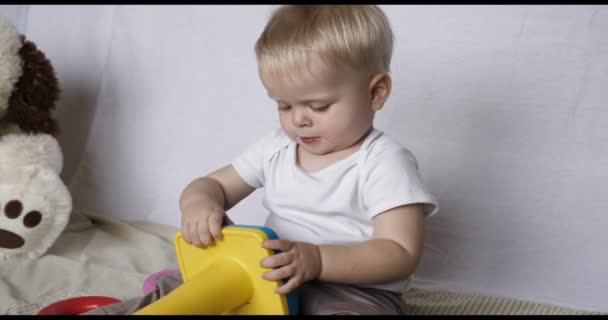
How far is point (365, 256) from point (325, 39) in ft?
0.75

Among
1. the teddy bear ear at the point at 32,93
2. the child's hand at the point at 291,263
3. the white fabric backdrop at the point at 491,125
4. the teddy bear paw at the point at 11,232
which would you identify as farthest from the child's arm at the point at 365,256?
the teddy bear ear at the point at 32,93

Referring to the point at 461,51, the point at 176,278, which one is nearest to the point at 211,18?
the point at 461,51

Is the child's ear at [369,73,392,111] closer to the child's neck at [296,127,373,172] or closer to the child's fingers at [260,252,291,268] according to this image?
the child's neck at [296,127,373,172]

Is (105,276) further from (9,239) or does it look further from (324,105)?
(324,105)

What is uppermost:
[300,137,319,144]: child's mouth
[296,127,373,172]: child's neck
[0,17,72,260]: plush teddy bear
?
[300,137,319,144]: child's mouth

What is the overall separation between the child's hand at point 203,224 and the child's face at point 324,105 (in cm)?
12

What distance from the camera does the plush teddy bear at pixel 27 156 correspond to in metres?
0.99

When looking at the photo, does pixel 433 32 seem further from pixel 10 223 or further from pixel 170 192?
pixel 10 223

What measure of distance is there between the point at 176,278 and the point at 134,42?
0.68m

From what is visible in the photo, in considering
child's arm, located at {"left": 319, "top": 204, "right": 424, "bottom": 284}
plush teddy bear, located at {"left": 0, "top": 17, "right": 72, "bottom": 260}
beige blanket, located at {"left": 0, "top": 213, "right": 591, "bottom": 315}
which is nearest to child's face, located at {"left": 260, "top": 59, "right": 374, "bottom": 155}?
child's arm, located at {"left": 319, "top": 204, "right": 424, "bottom": 284}

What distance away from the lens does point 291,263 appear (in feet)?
2.07

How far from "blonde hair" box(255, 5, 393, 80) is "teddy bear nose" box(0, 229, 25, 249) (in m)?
0.53

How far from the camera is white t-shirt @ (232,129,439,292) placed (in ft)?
2.30

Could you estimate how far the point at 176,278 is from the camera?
774mm
